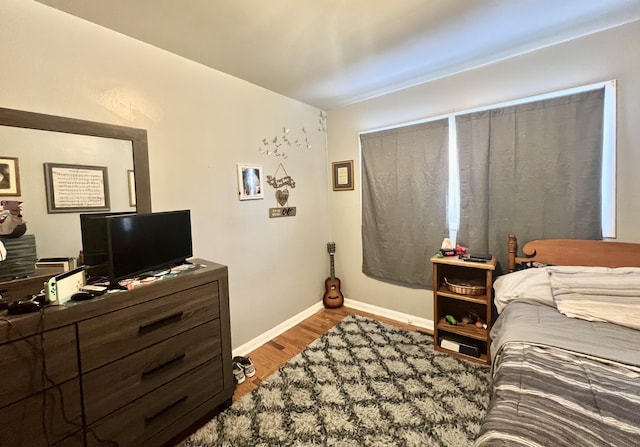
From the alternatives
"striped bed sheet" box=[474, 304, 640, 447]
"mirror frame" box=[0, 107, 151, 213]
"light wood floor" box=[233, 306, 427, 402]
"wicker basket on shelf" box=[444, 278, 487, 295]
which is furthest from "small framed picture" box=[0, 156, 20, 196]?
"wicker basket on shelf" box=[444, 278, 487, 295]

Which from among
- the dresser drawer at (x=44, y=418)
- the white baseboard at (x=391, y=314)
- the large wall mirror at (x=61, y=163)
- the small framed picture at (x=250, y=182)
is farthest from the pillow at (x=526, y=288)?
the large wall mirror at (x=61, y=163)

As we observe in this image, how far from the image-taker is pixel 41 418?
1.04 metres

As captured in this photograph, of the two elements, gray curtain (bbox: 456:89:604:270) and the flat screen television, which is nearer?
the flat screen television

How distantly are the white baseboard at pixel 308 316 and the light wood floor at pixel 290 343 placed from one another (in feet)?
0.14

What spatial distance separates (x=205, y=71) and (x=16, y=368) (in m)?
2.02

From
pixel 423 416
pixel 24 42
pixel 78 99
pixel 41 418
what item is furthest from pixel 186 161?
pixel 423 416

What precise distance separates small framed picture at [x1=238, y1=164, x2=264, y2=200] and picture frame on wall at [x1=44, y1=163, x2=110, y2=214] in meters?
0.93

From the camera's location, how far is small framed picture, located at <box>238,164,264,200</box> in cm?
231

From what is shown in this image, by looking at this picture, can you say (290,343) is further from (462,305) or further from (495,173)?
(495,173)

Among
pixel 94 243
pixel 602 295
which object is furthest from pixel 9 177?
pixel 602 295

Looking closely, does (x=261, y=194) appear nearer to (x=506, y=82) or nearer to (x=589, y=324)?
(x=506, y=82)

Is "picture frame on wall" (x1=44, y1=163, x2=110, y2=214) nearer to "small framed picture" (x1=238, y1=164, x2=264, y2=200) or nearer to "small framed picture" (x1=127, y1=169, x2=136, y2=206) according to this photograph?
"small framed picture" (x1=127, y1=169, x2=136, y2=206)

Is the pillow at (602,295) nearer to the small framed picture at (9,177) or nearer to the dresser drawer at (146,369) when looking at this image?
the dresser drawer at (146,369)

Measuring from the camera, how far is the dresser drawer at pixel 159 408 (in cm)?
122
